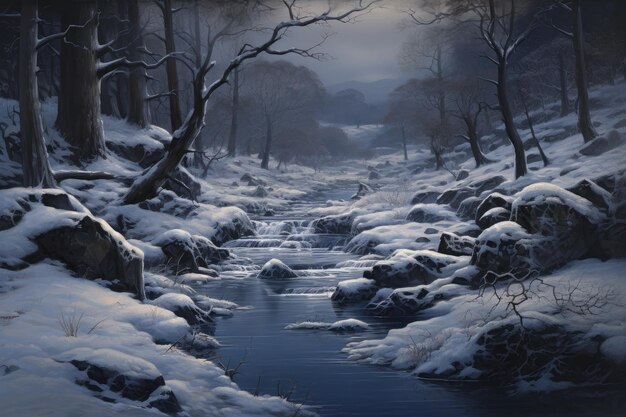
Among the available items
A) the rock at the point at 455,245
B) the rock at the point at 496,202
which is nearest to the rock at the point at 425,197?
the rock at the point at 496,202

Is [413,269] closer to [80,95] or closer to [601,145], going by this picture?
[80,95]

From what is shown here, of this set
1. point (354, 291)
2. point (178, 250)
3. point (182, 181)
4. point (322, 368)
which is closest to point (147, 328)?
point (322, 368)

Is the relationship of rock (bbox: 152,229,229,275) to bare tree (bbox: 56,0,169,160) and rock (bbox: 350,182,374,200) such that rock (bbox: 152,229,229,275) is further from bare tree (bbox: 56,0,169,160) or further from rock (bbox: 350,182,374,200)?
rock (bbox: 350,182,374,200)

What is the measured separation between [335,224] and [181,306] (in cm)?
1279

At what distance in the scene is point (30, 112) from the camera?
11.7 meters

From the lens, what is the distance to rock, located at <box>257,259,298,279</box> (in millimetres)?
15203

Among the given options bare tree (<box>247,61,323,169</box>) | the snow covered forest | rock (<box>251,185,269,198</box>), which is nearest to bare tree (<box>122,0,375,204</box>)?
the snow covered forest

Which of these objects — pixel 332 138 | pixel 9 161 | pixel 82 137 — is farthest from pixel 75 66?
pixel 332 138

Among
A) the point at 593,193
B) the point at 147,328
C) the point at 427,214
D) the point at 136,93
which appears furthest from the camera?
the point at 136,93

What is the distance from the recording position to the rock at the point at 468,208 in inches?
778

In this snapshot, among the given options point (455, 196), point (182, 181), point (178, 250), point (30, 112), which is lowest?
point (178, 250)

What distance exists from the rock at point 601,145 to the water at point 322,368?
9.27m

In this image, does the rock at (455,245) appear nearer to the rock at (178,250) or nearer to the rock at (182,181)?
the rock at (178,250)

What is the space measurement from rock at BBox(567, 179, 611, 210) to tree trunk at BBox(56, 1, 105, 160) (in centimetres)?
1069
